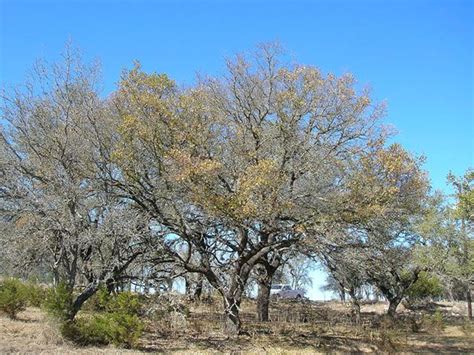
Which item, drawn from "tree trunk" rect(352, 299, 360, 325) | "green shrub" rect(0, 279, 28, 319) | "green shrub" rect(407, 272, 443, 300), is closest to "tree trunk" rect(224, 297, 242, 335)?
"tree trunk" rect(352, 299, 360, 325)

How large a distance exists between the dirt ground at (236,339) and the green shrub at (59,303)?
0.92ft

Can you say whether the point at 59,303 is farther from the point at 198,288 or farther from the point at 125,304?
the point at 198,288

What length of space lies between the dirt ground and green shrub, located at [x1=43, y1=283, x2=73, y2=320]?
0.28 m

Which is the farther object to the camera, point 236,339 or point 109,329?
point 236,339

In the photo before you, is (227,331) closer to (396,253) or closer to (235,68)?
(396,253)

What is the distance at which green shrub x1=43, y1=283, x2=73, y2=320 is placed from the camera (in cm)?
1244

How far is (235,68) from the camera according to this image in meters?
16.2

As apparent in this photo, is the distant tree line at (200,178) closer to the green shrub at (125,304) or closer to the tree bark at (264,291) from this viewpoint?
the green shrub at (125,304)

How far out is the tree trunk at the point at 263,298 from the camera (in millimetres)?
21438

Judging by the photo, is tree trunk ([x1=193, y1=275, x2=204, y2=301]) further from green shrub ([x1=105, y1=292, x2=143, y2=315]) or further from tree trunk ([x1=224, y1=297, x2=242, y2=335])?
Result: green shrub ([x1=105, y1=292, x2=143, y2=315])

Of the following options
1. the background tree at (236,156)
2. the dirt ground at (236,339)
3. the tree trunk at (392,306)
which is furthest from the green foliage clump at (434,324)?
the background tree at (236,156)

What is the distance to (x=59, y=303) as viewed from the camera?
1255 cm

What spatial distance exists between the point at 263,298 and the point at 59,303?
1121 centimetres

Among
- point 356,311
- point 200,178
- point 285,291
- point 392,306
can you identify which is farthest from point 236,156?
point 285,291
